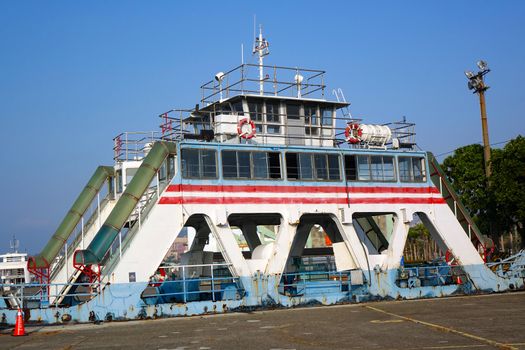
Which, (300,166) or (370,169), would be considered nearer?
(300,166)

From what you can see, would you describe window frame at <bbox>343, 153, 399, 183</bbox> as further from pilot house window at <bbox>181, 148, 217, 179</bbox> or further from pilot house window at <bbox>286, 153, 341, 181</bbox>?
pilot house window at <bbox>181, 148, 217, 179</bbox>

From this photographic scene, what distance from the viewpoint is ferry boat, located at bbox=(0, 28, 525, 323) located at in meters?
24.1

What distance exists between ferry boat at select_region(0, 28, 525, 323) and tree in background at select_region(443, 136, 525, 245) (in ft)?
47.6

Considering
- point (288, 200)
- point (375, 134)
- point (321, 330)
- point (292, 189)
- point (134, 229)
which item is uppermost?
point (375, 134)

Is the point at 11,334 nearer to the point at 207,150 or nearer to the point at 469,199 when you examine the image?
the point at 207,150

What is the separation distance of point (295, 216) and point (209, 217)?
3875 millimetres

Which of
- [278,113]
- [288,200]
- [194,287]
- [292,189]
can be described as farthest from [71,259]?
[278,113]

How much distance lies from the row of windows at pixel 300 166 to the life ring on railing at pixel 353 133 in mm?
994

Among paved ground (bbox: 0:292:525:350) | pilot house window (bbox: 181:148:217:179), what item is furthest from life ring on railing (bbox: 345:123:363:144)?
paved ground (bbox: 0:292:525:350)

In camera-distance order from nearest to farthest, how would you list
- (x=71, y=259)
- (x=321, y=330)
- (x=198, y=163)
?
(x=321, y=330) → (x=198, y=163) → (x=71, y=259)

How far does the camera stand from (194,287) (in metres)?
30.6

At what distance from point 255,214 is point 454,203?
1009 cm

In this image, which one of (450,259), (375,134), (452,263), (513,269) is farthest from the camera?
(513,269)

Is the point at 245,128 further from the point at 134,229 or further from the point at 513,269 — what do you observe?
the point at 513,269
